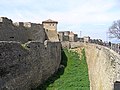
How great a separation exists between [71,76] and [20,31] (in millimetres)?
8595

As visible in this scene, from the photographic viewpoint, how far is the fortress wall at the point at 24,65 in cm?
1248

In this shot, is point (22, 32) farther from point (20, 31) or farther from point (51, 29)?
point (51, 29)

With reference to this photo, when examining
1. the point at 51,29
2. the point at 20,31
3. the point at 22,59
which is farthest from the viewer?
the point at 51,29

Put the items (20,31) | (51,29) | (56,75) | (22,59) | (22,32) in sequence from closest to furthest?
(22,59)
(56,75)
(20,31)
(22,32)
(51,29)

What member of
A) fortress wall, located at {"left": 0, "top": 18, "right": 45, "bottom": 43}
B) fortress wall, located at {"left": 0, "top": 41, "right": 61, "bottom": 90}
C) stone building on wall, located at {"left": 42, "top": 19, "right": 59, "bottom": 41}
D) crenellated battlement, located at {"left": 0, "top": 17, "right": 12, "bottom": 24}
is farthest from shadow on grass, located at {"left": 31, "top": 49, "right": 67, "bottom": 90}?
stone building on wall, located at {"left": 42, "top": 19, "right": 59, "bottom": 41}

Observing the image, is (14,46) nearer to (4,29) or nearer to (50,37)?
(4,29)

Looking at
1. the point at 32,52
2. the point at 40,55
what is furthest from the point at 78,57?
the point at 32,52

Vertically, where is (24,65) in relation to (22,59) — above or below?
below

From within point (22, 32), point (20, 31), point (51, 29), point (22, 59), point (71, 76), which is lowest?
point (71, 76)

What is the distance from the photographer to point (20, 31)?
95.7ft

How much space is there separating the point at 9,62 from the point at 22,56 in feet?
7.25

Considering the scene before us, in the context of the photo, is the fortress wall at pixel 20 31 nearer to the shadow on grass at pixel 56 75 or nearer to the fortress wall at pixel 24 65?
the shadow on grass at pixel 56 75

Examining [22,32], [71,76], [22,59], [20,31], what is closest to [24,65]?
[22,59]

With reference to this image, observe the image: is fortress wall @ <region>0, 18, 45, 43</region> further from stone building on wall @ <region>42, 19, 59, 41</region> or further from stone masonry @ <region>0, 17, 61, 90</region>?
stone building on wall @ <region>42, 19, 59, 41</region>
